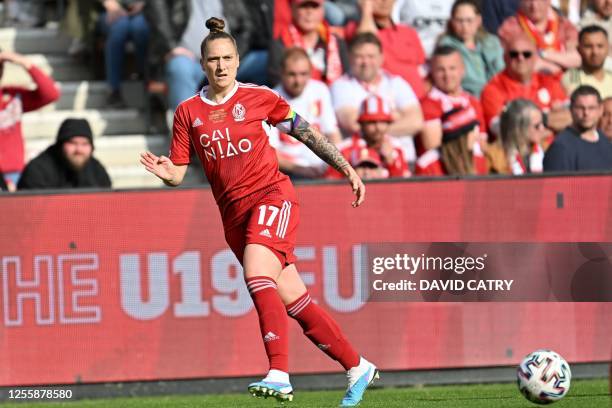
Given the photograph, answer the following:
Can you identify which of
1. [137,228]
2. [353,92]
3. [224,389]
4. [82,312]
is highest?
[353,92]

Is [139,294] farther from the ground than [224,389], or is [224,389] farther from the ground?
[139,294]

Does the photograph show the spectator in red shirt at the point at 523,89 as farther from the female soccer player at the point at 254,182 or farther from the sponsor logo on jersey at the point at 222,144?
the sponsor logo on jersey at the point at 222,144

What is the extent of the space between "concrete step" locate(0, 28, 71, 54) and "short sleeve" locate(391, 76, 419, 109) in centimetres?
422

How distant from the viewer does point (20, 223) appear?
35.6ft

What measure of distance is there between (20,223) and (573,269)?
454 cm

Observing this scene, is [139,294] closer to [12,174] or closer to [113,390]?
[113,390]

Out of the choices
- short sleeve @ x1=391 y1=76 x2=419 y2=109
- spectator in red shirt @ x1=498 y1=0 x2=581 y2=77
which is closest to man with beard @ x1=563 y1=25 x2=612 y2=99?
spectator in red shirt @ x1=498 y1=0 x2=581 y2=77

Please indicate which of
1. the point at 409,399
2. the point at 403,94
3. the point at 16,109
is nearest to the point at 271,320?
the point at 409,399

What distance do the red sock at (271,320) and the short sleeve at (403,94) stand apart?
5.31 m

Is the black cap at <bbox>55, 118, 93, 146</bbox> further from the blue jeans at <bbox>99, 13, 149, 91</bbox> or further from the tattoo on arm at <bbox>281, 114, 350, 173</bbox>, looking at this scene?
the tattoo on arm at <bbox>281, 114, 350, 173</bbox>

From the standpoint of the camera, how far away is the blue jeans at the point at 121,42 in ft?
47.0

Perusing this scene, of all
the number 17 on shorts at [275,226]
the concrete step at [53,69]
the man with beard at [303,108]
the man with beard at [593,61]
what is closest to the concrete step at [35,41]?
the concrete step at [53,69]

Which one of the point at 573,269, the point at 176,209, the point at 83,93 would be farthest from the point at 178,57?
the point at 573,269

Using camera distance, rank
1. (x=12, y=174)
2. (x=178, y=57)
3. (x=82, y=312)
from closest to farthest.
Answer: (x=82, y=312)
(x=12, y=174)
(x=178, y=57)
